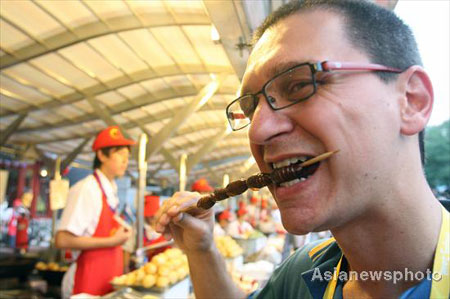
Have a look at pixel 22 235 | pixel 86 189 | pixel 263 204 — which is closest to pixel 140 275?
pixel 86 189

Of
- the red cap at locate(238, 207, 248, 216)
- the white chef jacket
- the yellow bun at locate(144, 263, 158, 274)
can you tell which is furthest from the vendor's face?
the red cap at locate(238, 207, 248, 216)

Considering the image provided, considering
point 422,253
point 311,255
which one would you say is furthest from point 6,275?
point 422,253

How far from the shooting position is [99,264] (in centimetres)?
331

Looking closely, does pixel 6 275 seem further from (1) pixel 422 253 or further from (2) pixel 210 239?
(1) pixel 422 253

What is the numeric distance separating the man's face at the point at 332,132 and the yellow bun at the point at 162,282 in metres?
2.64

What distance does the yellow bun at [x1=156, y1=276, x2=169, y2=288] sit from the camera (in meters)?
3.21

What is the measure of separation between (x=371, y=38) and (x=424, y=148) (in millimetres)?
481

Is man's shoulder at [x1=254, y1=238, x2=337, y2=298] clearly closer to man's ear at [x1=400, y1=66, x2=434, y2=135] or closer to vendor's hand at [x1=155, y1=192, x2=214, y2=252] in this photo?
vendor's hand at [x1=155, y1=192, x2=214, y2=252]

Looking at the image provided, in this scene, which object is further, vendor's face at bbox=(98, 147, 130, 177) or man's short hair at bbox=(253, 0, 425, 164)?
vendor's face at bbox=(98, 147, 130, 177)

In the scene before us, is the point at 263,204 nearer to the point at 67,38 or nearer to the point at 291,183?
the point at 67,38

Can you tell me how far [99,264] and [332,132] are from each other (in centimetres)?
318

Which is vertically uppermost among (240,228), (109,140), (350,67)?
(109,140)

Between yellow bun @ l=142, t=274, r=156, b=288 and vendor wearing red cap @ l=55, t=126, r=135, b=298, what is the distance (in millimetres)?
412

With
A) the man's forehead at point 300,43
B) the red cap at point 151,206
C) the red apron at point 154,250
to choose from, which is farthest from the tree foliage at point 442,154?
the man's forehead at point 300,43
